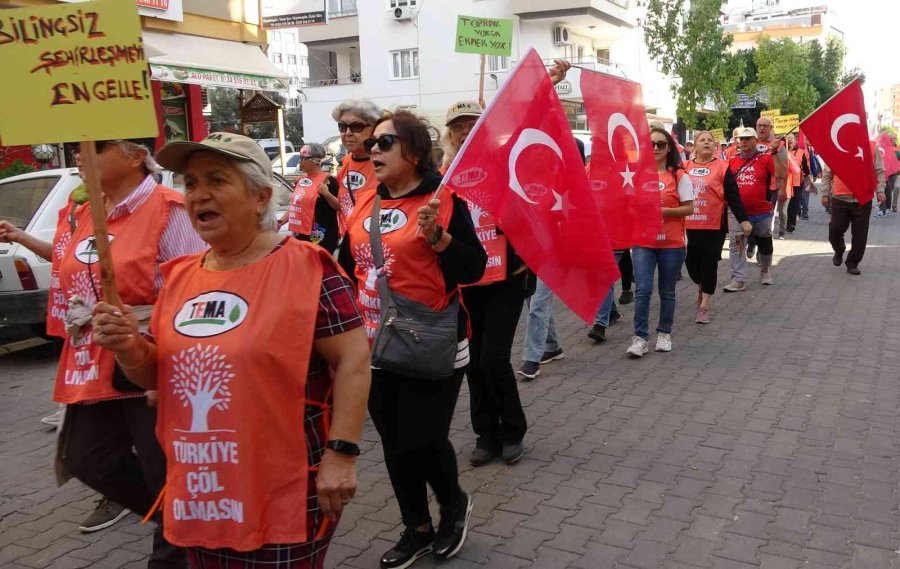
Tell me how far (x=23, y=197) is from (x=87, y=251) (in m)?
5.62

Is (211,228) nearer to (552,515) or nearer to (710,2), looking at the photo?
(552,515)

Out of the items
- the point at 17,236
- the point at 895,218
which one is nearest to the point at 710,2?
the point at 895,218

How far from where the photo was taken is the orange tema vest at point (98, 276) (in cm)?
326

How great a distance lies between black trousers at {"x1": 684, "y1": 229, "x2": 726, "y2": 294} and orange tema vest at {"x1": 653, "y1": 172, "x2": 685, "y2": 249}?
60.7 inches

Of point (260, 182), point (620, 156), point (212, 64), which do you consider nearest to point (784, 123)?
point (212, 64)

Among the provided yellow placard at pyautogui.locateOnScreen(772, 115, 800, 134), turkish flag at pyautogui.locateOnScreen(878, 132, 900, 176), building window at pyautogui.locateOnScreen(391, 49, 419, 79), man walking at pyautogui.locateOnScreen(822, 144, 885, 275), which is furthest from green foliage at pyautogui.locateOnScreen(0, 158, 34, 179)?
building window at pyautogui.locateOnScreen(391, 49, 419, 79)

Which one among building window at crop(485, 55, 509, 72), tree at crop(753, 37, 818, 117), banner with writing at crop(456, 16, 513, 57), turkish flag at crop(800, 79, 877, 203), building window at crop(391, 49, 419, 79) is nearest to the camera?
banner with writing at crop(456, 16, 513, 57)

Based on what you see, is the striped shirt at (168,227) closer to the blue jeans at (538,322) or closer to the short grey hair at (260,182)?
the short grey hair at (260,182)

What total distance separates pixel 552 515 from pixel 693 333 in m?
4.78

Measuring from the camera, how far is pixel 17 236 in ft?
11.8

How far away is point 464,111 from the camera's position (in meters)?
4.90

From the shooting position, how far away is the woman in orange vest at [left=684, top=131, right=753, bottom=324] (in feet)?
29.4

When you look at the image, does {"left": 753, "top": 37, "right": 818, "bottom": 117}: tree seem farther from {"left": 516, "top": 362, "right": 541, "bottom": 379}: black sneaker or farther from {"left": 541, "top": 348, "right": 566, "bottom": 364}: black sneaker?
{"left": 516, "top": 362, "right": 541, "bottom": 379}: black sneaker

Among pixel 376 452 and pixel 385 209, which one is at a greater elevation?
pixel 385 209
